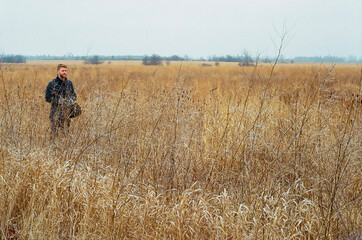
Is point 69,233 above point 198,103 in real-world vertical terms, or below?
below

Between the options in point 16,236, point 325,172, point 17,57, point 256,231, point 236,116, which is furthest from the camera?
point 236,116

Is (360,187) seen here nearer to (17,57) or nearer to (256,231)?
(256,231)

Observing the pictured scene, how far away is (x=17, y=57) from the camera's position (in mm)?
4777

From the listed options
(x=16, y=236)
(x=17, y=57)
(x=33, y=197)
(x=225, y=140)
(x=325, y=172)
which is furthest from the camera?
(x=225, y=140)

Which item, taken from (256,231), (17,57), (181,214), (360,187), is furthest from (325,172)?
(17,57)

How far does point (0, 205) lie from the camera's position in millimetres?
3129

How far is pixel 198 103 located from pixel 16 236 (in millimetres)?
5903

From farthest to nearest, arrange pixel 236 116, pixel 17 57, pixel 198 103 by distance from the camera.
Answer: pixel 198 103
pixel 236 116
pixel 17 57

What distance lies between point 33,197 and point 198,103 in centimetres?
563

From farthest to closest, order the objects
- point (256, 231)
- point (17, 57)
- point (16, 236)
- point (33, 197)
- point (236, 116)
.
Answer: point (236, 116) < point (17, 57) < point (33, 197) < point (16, 236) < point (256, 231)

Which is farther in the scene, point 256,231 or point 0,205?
point 0,205

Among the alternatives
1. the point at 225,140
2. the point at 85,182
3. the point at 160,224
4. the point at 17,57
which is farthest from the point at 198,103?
the point at 160,224

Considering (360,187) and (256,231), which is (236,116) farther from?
(256,231)

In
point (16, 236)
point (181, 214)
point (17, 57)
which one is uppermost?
point (17, 57)
